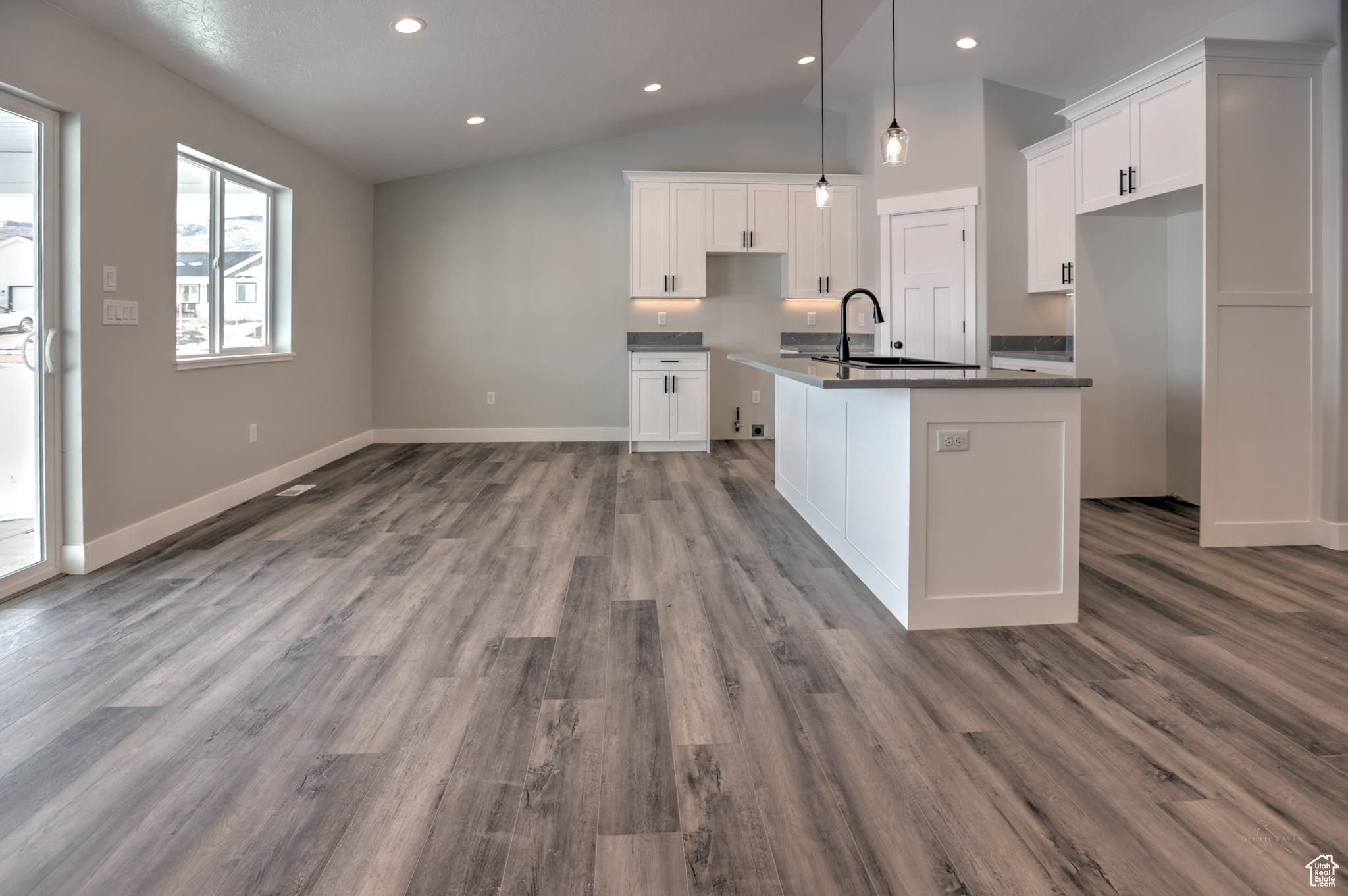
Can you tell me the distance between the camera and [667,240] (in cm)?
751

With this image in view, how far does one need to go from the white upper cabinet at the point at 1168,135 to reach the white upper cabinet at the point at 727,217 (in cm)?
358

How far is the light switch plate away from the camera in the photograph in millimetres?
3809

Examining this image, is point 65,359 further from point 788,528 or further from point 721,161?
point 721,161

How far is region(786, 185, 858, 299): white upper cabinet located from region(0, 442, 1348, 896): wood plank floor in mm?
4125

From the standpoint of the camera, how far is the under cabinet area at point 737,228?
748cm

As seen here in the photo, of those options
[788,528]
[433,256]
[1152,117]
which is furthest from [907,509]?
[433,256]

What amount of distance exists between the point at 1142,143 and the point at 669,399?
4.07 metres

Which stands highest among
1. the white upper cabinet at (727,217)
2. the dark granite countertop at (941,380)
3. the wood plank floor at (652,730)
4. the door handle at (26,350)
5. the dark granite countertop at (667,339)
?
the white upper cabinet at (727,217)

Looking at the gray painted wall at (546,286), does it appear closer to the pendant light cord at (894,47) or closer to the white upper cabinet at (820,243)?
the white upper cabinet at (820,243)

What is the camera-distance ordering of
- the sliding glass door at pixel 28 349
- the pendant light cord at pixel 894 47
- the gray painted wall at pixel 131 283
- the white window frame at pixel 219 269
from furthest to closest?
the pendant light cord at pixel 894 47 < the white window frame at pixel 219 269 < the gray painted wall at pixel 131 283 < the sliding glass door at pixel 28 349

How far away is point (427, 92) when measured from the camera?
534 cm

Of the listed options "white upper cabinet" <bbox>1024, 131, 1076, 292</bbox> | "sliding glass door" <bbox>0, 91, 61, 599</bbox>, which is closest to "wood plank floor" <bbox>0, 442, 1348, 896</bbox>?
"sliding glass door" <bbox>0, 91, 61, 599</bbox>

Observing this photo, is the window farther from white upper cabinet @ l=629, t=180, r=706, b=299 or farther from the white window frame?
white upper cabinet @ l=629, t=180, r=706, b=299

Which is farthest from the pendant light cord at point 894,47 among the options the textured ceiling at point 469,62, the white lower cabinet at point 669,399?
the white lower cabinet at point 669,399
